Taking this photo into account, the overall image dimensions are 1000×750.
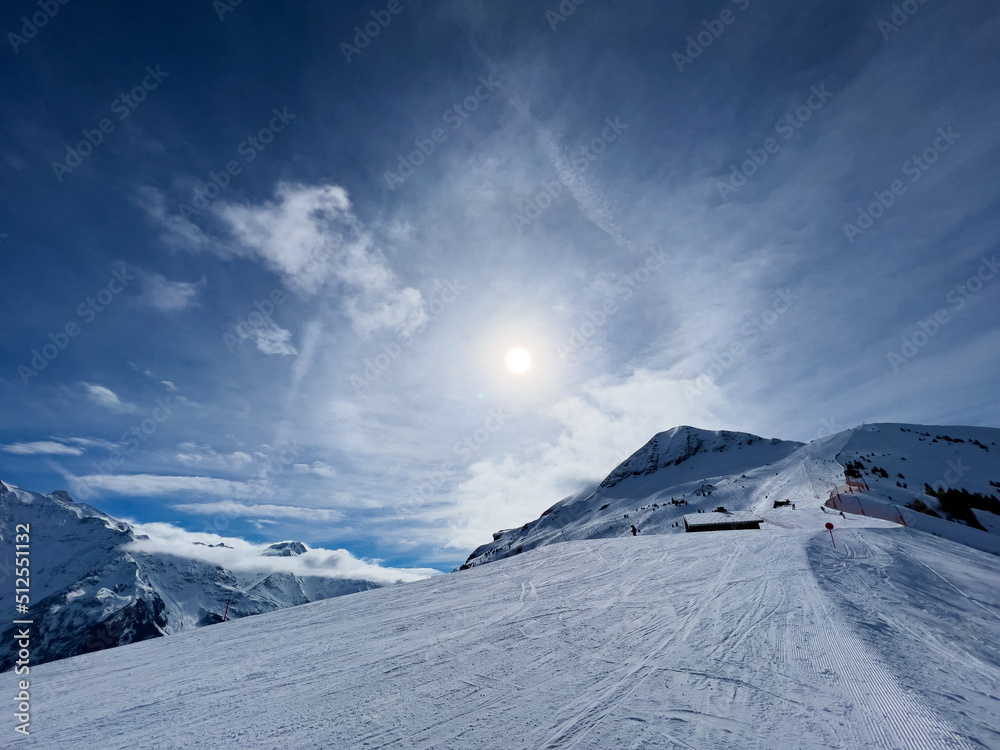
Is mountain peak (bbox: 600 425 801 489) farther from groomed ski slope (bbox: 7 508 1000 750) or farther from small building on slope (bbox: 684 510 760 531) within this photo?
groomed ski slope (bbox: 7 508 1000 750)

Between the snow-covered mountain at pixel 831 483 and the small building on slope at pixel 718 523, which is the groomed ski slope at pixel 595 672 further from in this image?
the snow-covered mountain at pixel 831 483

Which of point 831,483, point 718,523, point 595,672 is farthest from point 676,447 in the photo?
point 595,672

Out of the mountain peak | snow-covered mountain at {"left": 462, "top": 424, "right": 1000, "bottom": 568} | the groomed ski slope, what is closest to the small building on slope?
snow-covered mountain at {"left": 462, "top": 424, "right": 1000, "bottom": 568}

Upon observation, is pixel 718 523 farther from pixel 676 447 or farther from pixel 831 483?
pixel 676 447

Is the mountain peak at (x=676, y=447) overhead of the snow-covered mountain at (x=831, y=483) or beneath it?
overhead

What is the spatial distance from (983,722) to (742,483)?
5475 centimetres

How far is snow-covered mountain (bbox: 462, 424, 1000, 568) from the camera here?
24922mm

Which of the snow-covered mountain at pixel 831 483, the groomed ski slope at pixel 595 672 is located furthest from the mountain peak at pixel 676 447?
the groomed ski slope at pixel 595 672

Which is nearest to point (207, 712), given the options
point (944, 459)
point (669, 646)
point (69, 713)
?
point (69, 713)

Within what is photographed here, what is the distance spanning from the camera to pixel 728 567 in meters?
11.9

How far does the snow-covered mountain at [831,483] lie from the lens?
24922 millimetres

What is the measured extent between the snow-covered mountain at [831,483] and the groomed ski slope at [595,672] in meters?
18.3

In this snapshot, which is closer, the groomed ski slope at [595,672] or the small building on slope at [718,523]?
the groomed ski slope at [595,672]

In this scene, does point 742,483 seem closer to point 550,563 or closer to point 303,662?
point 550,563
